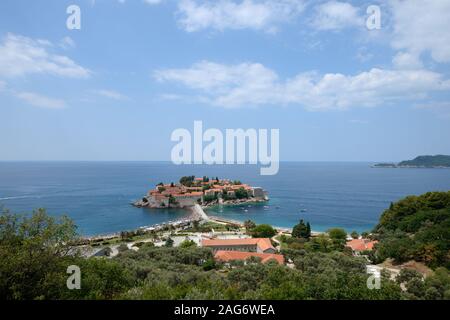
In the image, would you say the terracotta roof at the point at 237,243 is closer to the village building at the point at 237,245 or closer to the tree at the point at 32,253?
the village building at the point at 237,245

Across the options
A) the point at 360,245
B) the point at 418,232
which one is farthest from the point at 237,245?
the point at 418,232

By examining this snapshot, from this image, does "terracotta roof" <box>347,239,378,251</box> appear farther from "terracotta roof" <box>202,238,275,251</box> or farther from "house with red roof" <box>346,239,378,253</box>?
"terracotta roof" <box>202,238,275,251</box>

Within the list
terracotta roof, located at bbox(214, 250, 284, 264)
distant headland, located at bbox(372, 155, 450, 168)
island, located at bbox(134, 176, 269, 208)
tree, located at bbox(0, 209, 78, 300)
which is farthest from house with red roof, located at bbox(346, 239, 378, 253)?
distant headland, located at bbox(372, 155, 450, 168)

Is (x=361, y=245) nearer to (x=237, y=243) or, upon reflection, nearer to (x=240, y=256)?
(x=237, y=243)

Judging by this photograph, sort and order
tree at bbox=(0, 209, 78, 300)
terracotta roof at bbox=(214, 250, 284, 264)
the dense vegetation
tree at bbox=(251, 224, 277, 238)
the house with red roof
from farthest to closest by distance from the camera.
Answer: tree at bbox=(251, 224, 277, 238) → the house with red roof → terracotta roof at bbox=(214, 250, 284, 264) → the dense vegetation → tree at bbox=(0, 209, 78, 300)
